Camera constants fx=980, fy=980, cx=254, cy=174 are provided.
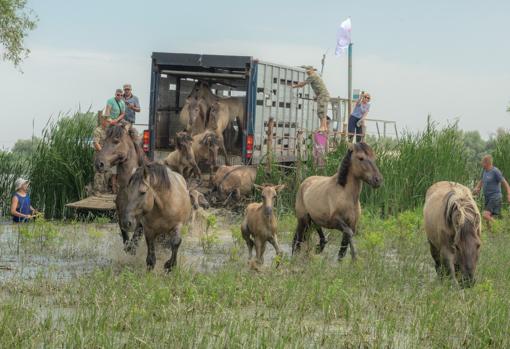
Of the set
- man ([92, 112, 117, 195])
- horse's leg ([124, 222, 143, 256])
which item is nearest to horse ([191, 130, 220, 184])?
man ([92, 112, 117, 195])

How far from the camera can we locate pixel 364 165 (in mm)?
13711

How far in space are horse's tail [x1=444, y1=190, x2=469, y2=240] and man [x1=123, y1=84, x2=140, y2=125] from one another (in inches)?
373

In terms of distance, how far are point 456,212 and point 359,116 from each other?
12121 mm

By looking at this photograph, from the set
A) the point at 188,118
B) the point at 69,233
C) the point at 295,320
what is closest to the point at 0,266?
the point at 69,233

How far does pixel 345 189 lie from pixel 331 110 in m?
12.0

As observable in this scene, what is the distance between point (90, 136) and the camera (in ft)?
72.8

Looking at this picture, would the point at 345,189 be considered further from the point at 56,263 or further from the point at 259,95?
the point at 259,95

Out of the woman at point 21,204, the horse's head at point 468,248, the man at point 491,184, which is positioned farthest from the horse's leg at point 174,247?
the man at point 491,184

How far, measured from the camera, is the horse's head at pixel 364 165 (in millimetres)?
13578

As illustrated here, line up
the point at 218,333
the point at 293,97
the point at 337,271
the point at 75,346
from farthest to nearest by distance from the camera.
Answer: the point at 293,97 → the point at 337,271 → the point at 218,333 → the point at 75,346

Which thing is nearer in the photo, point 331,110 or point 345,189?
point 345,189

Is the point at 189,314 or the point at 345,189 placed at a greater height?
the point at 345,189

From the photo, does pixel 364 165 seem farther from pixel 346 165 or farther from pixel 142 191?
pixel 142 191

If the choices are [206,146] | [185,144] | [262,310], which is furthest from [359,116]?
[262,310]
